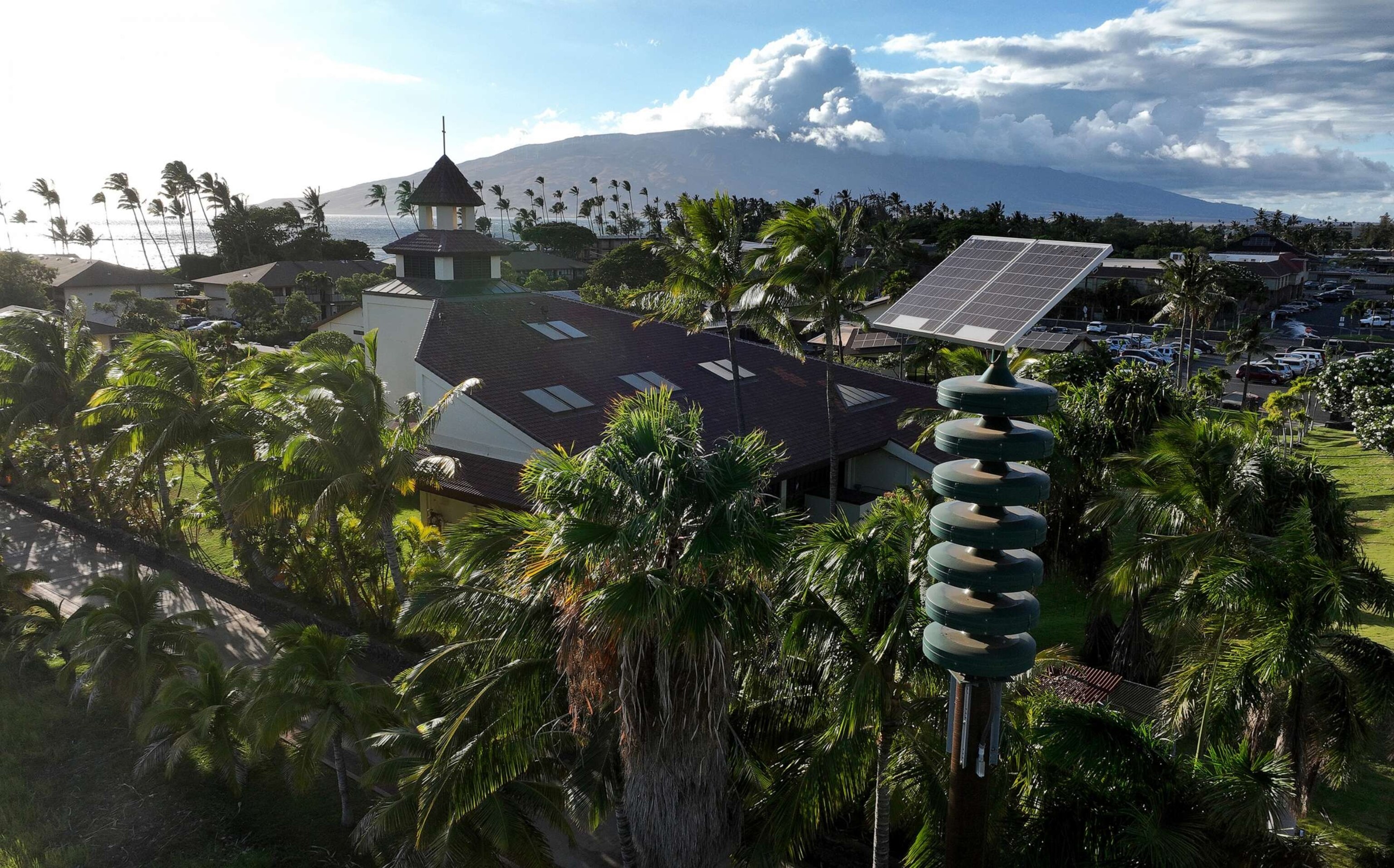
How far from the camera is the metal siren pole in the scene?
18.7 ft

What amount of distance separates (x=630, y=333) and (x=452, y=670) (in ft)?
74.8

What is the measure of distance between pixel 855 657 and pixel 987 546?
13.3 ft

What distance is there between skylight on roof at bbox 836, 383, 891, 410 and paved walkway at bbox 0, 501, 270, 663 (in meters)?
20.0

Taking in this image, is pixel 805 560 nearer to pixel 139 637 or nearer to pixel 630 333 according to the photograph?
pixel 139 637

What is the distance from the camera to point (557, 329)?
30812mm

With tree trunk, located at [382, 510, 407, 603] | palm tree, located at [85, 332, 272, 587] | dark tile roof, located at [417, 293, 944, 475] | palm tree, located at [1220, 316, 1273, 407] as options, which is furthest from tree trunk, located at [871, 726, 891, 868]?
palm tree, located at [1220, 316, 1273, 407]

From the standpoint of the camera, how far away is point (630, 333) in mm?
33281

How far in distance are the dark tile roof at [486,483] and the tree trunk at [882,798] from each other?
1224cm

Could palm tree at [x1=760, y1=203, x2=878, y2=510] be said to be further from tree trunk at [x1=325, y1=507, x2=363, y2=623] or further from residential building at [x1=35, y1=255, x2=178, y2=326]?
residential building at [x1=35, y1=255, x2=178, y2=326]

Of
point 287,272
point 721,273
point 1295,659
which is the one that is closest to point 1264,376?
point 721,273

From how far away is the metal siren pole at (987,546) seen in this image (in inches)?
224

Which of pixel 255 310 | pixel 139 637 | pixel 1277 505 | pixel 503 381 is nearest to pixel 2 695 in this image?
pixel 139 637

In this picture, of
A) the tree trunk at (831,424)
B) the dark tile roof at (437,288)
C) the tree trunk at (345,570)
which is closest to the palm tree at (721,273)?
the tree trunk at (831,424)

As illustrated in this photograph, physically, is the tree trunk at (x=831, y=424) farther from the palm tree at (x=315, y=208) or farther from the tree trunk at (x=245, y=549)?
the palm tree at (x=315, y=208)
